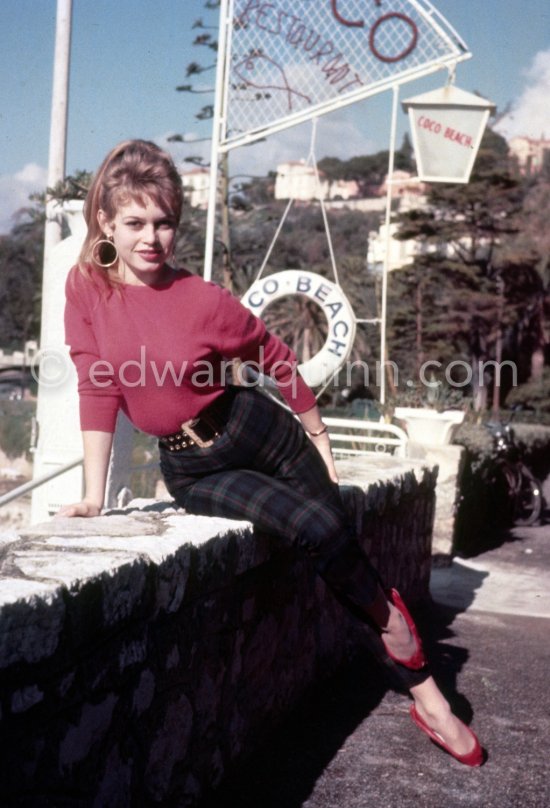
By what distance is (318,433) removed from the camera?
3.05m

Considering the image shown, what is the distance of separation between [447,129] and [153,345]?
22.7 feet

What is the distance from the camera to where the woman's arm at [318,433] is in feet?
10.00

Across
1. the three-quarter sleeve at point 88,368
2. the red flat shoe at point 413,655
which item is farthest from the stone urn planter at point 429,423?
the three-quarter sleeve at point 88,368

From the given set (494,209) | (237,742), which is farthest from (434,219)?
(237,742)

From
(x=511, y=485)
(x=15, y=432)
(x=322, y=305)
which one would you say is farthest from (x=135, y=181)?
(x=15, y=432)

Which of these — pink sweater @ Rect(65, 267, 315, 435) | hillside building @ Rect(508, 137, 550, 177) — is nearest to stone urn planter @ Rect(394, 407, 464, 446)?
pink sweater @ Rect(65, 267, 315, 435)

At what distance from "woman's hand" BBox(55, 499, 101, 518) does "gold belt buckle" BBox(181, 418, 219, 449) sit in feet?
1.04

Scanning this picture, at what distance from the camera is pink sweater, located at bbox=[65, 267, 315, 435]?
2.72 metres

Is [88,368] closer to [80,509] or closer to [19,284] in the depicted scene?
[80,509]

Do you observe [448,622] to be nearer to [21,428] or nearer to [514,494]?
[514,494]

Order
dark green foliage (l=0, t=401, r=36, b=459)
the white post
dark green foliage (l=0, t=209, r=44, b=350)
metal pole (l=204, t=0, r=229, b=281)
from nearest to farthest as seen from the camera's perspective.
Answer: the white post → metal pole (l=204, t=0, r=229, b=281) → dark green foliage (l=0, t=401, r=36, b=459) → dark green foliage (l=0, t=209, r=44, b=350)

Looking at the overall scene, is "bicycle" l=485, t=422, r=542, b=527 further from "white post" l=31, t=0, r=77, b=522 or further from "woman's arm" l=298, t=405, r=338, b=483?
"woman's arm" l=298, t=405, r=338, b=483

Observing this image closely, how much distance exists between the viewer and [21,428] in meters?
11.5

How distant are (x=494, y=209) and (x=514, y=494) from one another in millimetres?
31823
